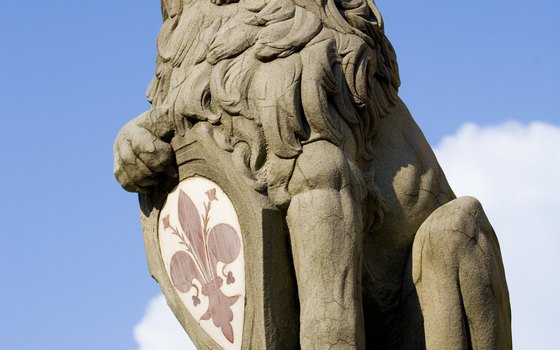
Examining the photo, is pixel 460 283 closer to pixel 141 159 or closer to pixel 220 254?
pixel 220 254

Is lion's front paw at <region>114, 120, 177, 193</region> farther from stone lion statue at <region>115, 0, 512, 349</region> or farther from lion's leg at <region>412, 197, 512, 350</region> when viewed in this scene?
lion's leg at <region>412, 197, 512, 350</region>

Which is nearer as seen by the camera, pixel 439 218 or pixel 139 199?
pixel 439 218

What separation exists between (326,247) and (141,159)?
3.08ft

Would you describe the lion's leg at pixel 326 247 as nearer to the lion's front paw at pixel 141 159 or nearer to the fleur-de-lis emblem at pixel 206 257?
the fleur-de-lis emblem at pixel 206 257

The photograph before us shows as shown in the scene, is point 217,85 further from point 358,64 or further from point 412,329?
point 412,329

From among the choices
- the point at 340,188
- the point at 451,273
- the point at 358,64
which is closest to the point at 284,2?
the point at 358,64

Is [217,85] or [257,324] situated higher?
[217,85]

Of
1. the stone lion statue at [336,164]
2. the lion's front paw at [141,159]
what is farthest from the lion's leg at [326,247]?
the lion's front paw at [141,159]

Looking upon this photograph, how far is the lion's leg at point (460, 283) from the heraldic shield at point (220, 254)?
1.88ft

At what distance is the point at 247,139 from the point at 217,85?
0.88 feet

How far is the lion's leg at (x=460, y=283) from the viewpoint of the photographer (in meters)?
7.09

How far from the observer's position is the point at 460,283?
23.3 feet

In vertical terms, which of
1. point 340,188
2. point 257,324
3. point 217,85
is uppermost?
point 217,85

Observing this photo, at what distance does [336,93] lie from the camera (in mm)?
7156
